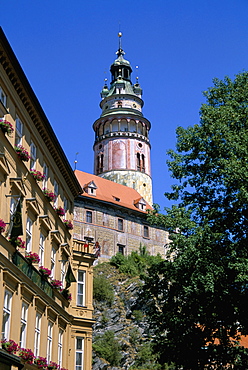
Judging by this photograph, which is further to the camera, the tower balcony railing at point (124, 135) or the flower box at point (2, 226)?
the tower balcony railing at point (124, 135)

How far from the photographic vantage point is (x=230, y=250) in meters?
20.6

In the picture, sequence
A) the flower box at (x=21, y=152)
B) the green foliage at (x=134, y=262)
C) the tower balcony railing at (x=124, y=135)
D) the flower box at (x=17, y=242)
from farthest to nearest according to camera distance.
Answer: the tower balcony railing at (x=124, y=135)
the green foliage at (x=134, y=262)
the flower box at (x=21, y=152)
the flower box at (x=17, y=242)

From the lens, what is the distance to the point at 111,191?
65.5m

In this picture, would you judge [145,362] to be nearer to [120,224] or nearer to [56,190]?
[56,190]

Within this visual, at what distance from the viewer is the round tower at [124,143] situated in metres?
73.9

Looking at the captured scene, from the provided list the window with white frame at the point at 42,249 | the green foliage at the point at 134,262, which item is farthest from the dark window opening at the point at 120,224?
the window with white frame at the point at 42,249

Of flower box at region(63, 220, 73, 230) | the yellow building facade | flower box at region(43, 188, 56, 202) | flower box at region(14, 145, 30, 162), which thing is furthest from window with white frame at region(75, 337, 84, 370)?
flower box at region(14, 145, 30, 162)

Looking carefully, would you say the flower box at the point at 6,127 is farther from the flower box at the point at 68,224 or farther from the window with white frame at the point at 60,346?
the window with white frame at the point at 60,346

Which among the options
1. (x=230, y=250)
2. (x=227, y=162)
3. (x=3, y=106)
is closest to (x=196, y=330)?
(x=230, y=250)

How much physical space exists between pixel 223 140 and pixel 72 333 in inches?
470

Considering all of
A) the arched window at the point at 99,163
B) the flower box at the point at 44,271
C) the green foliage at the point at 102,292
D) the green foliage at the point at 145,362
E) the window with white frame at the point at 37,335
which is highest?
the arched window at the point at 99,163

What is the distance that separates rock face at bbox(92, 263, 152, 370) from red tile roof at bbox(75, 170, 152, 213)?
10.8 m

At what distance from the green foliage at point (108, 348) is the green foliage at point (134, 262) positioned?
12.0 metres

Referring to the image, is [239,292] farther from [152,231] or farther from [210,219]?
[152,231]
